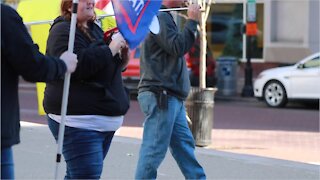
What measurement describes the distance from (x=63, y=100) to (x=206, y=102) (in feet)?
18.3

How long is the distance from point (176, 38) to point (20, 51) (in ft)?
6.58

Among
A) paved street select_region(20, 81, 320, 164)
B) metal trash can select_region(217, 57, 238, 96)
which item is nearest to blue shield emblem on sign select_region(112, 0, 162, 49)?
paved street select_region(20, 81, 320, 164)

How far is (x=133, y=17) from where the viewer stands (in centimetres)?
478

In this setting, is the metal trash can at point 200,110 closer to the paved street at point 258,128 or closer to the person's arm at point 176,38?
the paved street at point 258,128

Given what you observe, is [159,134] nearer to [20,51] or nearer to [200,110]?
[20,51]

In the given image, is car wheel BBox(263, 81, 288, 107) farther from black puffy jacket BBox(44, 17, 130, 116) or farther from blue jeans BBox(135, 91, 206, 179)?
black puffy jacket BBox(44, 17, 130, 116)

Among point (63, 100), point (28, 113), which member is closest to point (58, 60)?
point (63, 100)

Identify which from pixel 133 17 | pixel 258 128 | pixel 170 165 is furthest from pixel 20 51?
pixel 258 128

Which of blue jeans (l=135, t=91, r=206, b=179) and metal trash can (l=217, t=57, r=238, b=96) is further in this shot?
metal trash can (l=217, t=57, r=238, b=96)

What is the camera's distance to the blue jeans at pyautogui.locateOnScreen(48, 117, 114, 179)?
4.54 metres

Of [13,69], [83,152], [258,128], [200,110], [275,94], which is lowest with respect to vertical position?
[258,128]

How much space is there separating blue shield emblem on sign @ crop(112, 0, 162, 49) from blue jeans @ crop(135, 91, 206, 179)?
1069 mm

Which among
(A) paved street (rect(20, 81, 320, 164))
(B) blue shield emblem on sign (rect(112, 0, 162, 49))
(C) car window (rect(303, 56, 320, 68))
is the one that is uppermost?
(B) blue shield emblem on sign (rect(112, 0, 162, 49))

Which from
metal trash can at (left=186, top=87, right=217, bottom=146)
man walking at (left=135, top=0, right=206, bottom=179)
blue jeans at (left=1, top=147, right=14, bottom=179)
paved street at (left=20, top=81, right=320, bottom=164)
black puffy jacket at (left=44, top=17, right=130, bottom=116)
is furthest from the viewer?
paved street at (left=20, top=81, right=320, bottom=164)
